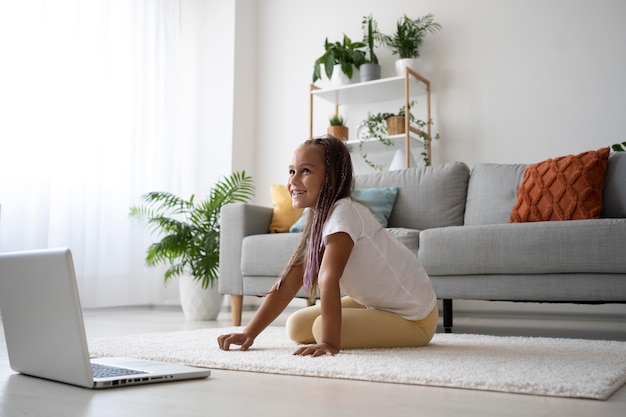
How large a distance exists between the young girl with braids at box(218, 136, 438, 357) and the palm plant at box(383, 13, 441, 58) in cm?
250

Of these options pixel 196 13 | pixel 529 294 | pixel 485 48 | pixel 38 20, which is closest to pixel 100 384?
pixel 529 294

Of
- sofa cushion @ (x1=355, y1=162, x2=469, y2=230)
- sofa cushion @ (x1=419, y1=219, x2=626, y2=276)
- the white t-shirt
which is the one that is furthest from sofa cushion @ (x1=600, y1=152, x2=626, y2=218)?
the white t-shirt

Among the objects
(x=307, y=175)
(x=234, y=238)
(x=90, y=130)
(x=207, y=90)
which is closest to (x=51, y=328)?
(x=307, y=175)

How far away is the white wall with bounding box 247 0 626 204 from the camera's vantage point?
3598 mm

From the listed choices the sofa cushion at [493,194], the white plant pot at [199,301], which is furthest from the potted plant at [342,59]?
the white plant pot at [199,301]

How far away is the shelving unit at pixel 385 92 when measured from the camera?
3.85 metres

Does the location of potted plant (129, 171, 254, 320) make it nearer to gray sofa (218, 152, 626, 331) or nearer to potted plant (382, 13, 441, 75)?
gray sofa (218, 152, 626, 331)

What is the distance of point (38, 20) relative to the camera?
12.2 ft

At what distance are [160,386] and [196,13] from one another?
4.18 m

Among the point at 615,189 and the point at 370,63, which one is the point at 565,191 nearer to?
the point at 615,189

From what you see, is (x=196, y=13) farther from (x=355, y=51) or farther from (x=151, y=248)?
(x=151, y=248)

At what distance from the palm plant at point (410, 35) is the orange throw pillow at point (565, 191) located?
152 centimetres

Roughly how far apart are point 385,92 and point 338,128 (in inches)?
15.0

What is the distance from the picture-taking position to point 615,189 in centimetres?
270
